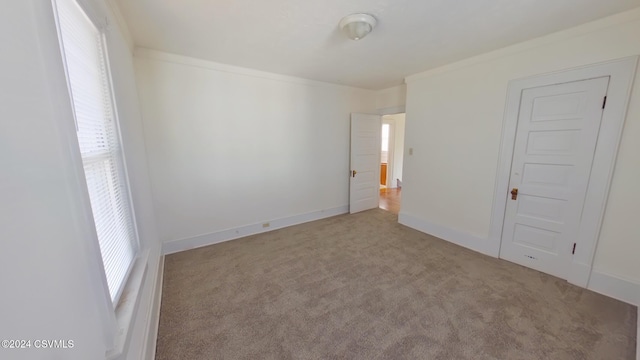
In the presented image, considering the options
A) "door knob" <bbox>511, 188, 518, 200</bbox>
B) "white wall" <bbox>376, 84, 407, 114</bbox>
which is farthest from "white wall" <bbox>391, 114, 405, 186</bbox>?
"door knob" <bbox>511, 188, 518, 200</bbox>

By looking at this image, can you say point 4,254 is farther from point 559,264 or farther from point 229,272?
point 559,264

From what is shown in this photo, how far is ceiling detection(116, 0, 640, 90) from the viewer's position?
5.69 feet

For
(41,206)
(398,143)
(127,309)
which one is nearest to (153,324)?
(127,309)

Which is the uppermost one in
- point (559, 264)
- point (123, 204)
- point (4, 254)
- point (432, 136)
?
point (432, 136)

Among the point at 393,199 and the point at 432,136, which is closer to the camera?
the point at 432,136

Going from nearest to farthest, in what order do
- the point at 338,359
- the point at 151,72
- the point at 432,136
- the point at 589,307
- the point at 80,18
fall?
the point at 80,18 → the point at 338,359 → the point at 589,307 → the point at 151,72 → the point at 432,136

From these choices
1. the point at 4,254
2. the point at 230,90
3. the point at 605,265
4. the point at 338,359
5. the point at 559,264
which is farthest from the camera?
the point at 230,90

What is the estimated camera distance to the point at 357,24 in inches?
74.4

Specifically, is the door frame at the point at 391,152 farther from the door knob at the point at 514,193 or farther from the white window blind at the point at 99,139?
the white window blind at the point at 99,139

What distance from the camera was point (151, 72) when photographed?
2590 mm

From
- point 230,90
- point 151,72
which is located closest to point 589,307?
point 230,90

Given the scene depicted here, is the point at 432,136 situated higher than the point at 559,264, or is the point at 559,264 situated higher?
the point at 432,136

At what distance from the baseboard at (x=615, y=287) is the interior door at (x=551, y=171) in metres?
0.20

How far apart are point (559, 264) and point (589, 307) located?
1.66 ft
